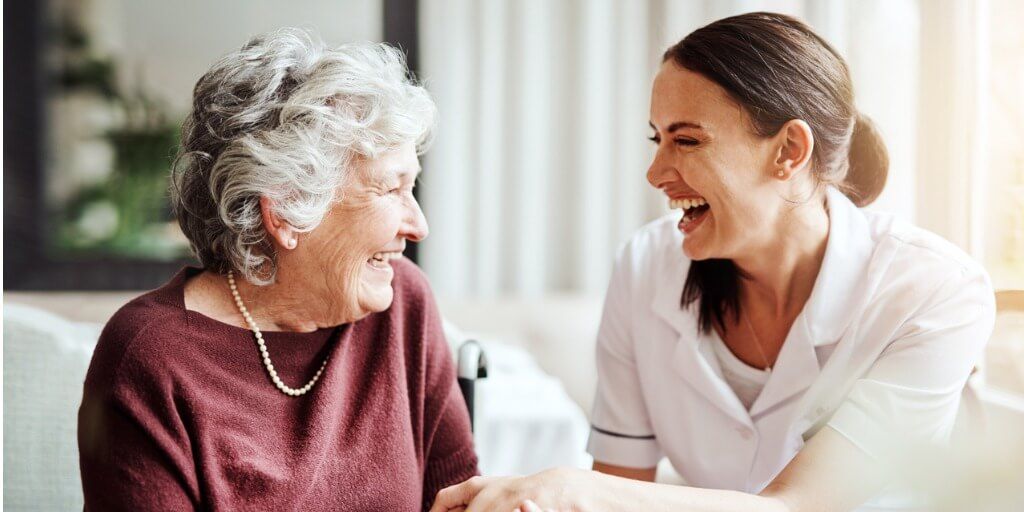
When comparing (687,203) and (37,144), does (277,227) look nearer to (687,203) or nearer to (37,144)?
(687,203)

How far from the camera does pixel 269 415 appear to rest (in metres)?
0.97

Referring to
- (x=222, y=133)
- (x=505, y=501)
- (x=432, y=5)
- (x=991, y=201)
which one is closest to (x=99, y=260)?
(x=432, y=5)

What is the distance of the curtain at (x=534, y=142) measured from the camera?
2721mm

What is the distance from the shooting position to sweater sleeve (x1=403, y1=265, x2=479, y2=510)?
1.10m

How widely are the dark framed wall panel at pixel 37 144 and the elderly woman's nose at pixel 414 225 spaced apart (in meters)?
1.70

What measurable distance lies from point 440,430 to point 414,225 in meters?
0.28

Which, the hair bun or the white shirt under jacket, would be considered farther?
the hair bun

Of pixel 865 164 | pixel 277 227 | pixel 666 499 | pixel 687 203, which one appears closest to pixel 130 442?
pixel 277 227

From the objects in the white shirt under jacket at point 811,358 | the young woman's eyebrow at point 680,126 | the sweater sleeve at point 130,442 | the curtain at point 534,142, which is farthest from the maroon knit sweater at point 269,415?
the curtain at point 534,142

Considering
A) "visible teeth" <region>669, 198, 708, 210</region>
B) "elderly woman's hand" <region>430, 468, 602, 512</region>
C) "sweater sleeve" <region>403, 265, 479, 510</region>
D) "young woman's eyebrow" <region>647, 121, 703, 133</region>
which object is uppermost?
"young woman's eyebrow" <region>647, 121, 703, 133</region>

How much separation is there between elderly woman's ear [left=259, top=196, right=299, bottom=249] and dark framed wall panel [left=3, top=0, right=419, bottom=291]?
1.75m

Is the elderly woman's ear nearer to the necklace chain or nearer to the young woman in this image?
the young woman

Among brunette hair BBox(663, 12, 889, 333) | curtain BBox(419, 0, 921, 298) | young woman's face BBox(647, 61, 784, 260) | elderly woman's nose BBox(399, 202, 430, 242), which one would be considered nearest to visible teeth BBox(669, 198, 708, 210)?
young woman's face BBox(647, 61, 784, 260)

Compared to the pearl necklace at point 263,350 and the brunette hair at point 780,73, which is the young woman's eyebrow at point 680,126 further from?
the pearl necklace at point 263,350
